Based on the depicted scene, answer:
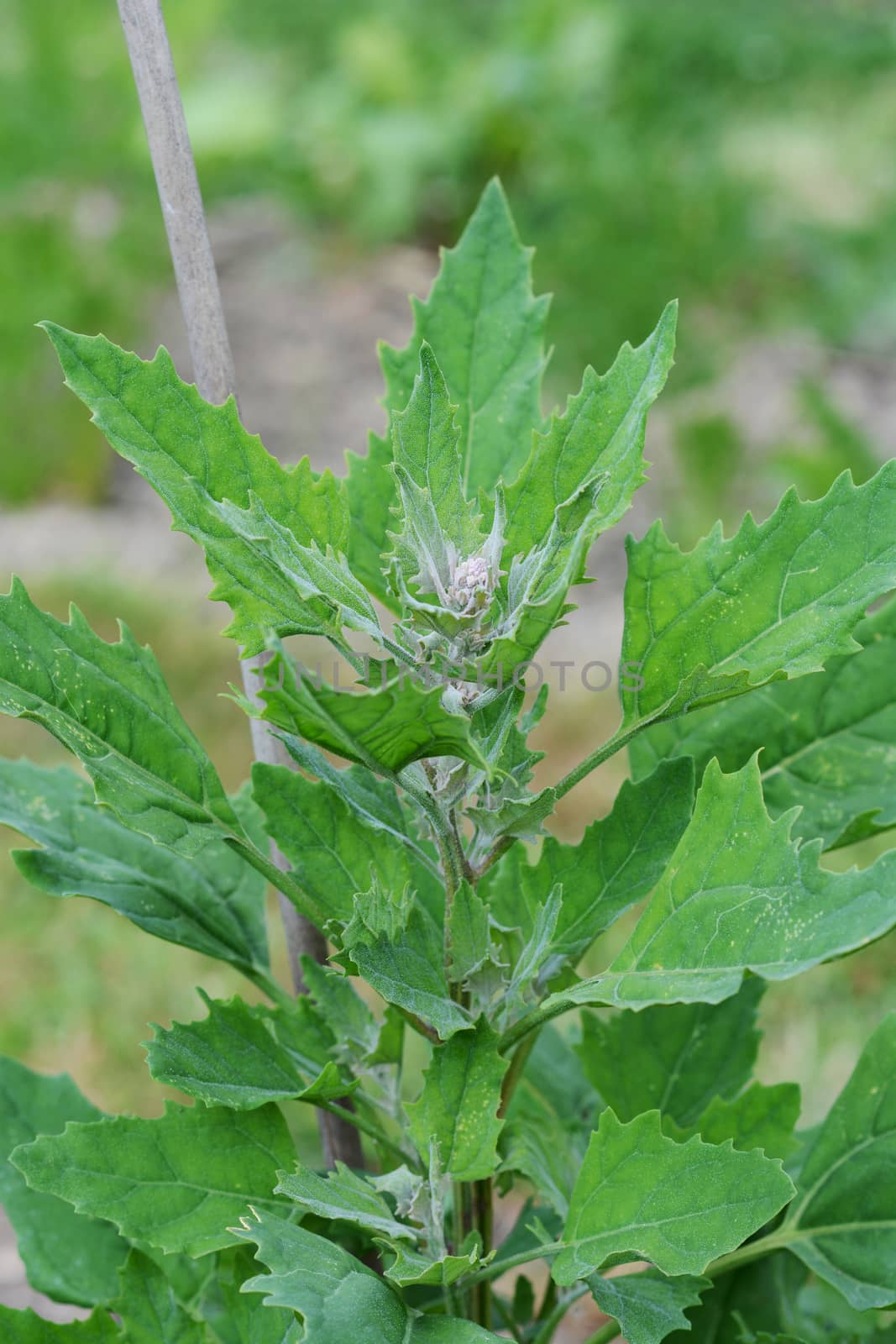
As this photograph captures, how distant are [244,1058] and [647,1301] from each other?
0.81 feet

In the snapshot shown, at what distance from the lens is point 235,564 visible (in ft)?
2.04

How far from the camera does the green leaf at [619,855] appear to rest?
29.2 inches

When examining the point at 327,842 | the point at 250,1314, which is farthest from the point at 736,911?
the point at 250,1314

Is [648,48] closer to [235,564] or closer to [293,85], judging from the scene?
[293,85]

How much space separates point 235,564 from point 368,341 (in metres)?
3.13

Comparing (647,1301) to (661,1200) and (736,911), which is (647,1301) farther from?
(736,911)

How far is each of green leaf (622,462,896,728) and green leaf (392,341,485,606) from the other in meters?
0.10

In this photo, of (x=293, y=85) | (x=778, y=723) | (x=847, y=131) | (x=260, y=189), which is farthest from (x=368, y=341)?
(x=778, y=723)

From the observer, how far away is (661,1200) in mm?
637

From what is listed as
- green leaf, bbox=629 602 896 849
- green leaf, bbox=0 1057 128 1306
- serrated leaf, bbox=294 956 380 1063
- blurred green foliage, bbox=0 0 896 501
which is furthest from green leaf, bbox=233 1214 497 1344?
blurred green foliage, bbox=0 0 896 501

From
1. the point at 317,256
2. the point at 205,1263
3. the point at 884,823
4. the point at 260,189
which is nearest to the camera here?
the point at 884,823

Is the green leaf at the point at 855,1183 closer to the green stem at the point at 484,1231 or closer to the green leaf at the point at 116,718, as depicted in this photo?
the green stem at the point at 484,1231

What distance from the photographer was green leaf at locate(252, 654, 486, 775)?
1.75 feet

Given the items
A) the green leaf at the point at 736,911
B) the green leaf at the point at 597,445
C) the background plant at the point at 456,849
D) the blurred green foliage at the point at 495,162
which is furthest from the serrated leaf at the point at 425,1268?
the blurred green foliage at the point at 495,162
